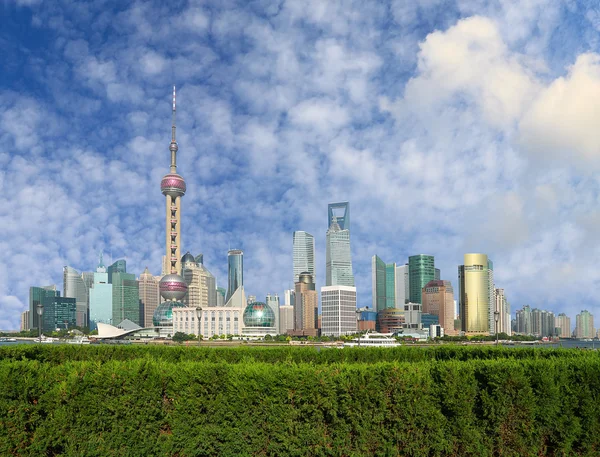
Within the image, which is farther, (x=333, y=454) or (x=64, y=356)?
(x=64, y=356)

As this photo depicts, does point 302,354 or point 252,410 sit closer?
point 252,410

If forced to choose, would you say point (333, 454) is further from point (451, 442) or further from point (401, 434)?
point (451, 442)

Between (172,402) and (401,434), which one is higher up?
(172,402)

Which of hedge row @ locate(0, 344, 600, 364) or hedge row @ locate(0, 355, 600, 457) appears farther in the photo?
hedge row @ locate(0, 344, 600, 364)

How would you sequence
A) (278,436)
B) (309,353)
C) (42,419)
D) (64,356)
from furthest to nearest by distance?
1. (64,356)
2. (309,353)
3. (42,419)
4. (278,436)

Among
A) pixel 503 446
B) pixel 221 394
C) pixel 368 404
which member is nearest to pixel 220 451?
pixel 221 394

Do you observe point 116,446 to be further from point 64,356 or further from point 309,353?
point 64,356

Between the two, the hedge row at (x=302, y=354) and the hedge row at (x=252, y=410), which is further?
the hedge row at (x=302, y=354)

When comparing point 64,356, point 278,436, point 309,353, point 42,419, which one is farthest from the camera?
point 64,356
